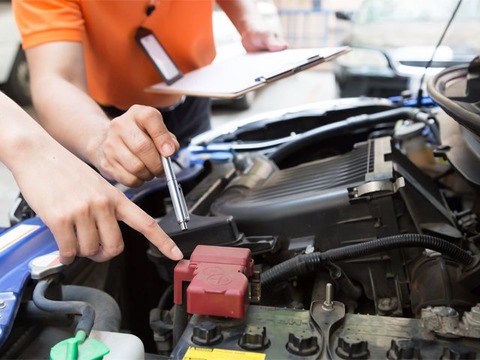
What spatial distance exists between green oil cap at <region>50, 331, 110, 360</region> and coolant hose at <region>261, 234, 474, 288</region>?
0.28 metres

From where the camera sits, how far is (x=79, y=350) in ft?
2.15

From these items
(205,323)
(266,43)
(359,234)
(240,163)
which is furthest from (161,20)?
(205,323)

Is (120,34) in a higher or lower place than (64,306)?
higher

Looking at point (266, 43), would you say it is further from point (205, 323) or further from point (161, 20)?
point (205, 323)

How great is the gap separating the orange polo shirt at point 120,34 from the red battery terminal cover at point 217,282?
28.1 inches

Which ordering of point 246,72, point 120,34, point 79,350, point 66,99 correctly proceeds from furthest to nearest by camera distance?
point 120,34
point 246,72
point 66,99
point 79,350

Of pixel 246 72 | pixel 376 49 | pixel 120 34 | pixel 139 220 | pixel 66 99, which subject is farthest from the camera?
pixel 376 49

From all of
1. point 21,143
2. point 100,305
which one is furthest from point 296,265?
point 21,143

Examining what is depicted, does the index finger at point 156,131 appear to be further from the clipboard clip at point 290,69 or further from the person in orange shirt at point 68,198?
the clipboard clip at point 290,69

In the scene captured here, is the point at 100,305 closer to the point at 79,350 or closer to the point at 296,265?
the point at 79,350

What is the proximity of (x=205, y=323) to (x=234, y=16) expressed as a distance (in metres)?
1.20

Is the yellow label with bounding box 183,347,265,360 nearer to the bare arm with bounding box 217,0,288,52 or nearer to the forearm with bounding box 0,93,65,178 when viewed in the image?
the forearm with bounding box 0,93,65,178

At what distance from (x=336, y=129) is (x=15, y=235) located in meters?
0.81

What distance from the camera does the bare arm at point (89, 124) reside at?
85cm
